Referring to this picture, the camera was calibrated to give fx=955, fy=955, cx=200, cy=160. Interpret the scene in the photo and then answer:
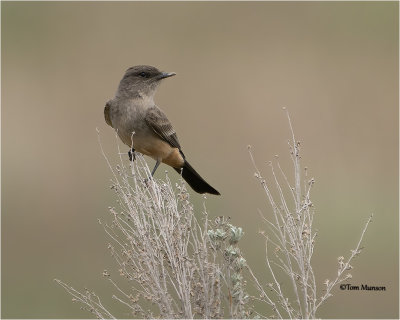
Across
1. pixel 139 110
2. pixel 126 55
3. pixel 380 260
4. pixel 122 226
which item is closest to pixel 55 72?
pixel 126 55

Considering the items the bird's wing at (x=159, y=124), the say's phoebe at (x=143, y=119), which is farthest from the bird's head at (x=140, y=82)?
the bird's wing at (x=159, y=124)

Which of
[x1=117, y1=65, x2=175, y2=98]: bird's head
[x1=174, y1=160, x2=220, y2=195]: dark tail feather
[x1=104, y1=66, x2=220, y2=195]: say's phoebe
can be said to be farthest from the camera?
[x1=174, y1=160, x2=220, y2=195]: dark tail feather

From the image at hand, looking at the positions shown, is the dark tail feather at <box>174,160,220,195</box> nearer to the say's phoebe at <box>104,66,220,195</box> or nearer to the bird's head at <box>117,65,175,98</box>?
the say's phoebe at <box>104,66,220,195</box>

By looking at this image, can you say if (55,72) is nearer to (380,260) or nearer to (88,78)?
(88,78)

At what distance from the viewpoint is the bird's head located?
6.75 metres

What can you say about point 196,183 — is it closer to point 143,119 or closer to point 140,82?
point 143,119

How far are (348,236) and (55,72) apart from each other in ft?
15.6

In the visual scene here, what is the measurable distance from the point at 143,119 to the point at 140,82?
1.00 feet

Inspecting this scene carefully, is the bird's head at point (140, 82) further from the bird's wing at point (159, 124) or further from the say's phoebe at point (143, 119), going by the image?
the bird's wing at point (159, 124)

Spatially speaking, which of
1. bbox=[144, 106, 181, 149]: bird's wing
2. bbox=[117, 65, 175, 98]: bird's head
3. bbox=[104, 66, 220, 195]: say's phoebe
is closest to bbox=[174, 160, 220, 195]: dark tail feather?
bbox=[104, 66, 220, 195]: say's phoebe

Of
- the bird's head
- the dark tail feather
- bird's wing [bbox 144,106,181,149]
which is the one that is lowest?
the dark tail feather

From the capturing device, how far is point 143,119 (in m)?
6.65

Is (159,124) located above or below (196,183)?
above

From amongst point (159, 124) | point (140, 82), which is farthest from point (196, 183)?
point (140, 82)
